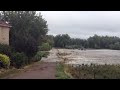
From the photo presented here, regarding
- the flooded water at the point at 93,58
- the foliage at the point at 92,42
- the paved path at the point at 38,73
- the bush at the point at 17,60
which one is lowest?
the flooded water at the point at 93,58

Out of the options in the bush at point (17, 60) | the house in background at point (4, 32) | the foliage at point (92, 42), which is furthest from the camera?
the foliage at point (92, 42)

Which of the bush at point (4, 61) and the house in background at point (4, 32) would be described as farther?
the house in background at point (4, 32)

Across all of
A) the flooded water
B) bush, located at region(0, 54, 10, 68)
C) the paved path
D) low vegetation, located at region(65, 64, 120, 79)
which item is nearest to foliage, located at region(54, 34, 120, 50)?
the flooded water

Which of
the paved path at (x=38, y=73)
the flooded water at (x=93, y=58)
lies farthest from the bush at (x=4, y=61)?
the flooded water at (x=93, y=58)

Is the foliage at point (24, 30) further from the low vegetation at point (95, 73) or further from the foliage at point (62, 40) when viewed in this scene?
the foliage at point (62, 40)

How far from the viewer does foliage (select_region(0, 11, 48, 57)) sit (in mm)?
19672

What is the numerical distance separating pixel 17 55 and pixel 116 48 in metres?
49.3

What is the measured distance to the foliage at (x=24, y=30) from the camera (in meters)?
19.7

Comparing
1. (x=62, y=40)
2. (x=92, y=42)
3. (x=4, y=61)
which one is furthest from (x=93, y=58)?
(x=92, y=42)

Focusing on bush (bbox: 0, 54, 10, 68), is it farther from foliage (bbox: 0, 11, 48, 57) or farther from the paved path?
foliage (bbox: 0, 11, 48, 57)

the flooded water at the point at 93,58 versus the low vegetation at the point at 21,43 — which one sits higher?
the low vegetation at the point at 21,43
